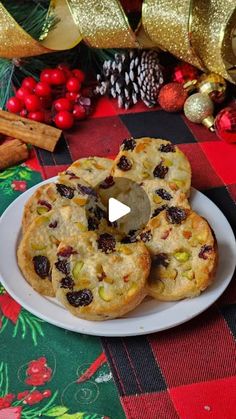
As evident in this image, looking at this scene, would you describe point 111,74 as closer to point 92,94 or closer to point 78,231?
point 92,94

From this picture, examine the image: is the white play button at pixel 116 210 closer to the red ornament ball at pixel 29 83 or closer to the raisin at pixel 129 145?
the raisin at pixel 129 145

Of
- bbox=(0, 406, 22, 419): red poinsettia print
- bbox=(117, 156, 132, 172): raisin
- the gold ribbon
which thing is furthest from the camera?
the gold ribbon

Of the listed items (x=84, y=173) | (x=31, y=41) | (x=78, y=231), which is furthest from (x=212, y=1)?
(x=78, y=231)

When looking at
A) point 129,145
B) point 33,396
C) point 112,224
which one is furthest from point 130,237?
point 33,396

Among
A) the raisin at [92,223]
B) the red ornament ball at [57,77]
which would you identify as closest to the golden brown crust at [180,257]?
the raisin at [92,223]

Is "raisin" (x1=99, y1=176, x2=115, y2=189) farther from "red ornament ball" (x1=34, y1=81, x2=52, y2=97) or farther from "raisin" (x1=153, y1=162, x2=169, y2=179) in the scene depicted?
"red ornament ball" (x1=34, y1=81, x2=52, y2=97)

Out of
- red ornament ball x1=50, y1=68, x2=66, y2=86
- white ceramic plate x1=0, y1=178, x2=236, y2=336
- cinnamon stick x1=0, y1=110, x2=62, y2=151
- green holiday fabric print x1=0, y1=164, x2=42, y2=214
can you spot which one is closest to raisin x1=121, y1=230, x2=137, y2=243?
white ceramic plate x1=0, y1=178, x2=236, y2=336
